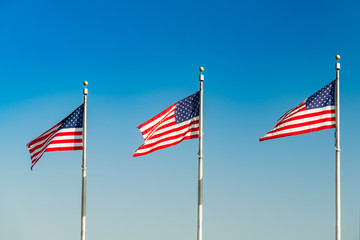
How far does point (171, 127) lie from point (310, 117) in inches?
339

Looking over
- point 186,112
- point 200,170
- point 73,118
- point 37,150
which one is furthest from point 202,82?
point 37,150

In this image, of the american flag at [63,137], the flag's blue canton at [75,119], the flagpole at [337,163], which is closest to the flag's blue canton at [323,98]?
the flagpole at [337,163]

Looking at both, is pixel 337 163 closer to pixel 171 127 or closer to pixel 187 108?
pixel 187 108

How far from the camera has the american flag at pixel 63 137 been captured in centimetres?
4488

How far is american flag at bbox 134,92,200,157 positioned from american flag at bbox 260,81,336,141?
16.7 ft

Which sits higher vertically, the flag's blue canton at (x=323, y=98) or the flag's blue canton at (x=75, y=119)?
the flag's blue canton at (x=323, y=98)

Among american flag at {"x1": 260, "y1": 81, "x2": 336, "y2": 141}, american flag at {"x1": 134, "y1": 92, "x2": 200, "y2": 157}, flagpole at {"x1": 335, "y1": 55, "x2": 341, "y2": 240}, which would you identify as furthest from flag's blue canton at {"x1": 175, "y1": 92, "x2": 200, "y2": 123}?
flagpole at {"x1": 335, "y1": 55, "x2": 341, "y2": 240}

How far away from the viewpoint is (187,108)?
44.2m

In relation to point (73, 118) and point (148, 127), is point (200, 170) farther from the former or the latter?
point (73, 118)

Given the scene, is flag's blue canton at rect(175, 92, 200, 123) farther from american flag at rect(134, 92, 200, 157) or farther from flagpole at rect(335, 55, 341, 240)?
flagpole at rect(335, 55, 341, 240)

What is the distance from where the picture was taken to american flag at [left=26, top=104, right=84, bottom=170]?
147 feet

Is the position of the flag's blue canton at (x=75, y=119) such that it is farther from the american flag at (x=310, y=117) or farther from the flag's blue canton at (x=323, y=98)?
the flag's blue canton at (x=323, y=98)

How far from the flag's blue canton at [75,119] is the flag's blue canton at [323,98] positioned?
14.9 m

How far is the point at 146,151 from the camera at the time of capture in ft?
141
